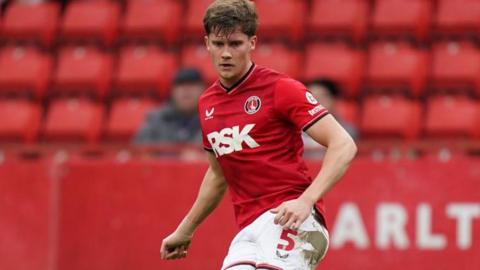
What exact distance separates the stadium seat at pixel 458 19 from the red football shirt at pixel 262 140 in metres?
6.30

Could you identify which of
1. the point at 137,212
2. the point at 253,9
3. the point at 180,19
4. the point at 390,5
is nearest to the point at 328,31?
the point at 390,5

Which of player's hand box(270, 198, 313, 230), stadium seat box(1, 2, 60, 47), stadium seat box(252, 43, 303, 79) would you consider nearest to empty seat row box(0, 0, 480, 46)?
stadium seat box(1, 2, 60, 47)

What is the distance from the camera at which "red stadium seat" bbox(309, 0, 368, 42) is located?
11.7m

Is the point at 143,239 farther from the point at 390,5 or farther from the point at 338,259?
the point at 390,5

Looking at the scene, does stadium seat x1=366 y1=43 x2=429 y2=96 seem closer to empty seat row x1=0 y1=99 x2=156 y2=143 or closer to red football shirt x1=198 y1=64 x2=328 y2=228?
empty seat row x1=0 y1=99 x2=156 y2=143

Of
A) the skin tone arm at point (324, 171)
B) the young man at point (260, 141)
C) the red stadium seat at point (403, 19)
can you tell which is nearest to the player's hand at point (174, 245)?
the young man at point (260, 141)

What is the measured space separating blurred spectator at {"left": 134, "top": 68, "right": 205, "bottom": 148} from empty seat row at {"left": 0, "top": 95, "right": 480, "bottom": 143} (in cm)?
125

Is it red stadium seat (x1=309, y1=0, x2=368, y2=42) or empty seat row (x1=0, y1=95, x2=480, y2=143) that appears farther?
red stadium seat (x1=309, y1=0, x2=368, y2=42)

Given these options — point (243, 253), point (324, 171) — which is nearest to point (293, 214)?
point (324, 171)

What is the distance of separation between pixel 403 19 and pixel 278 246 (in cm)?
667

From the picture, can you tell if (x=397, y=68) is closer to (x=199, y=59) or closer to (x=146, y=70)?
(x=199, y=59)

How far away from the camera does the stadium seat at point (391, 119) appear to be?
10.8 meters

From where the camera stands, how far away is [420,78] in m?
11.2

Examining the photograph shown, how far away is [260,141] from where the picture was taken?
5.41 m
